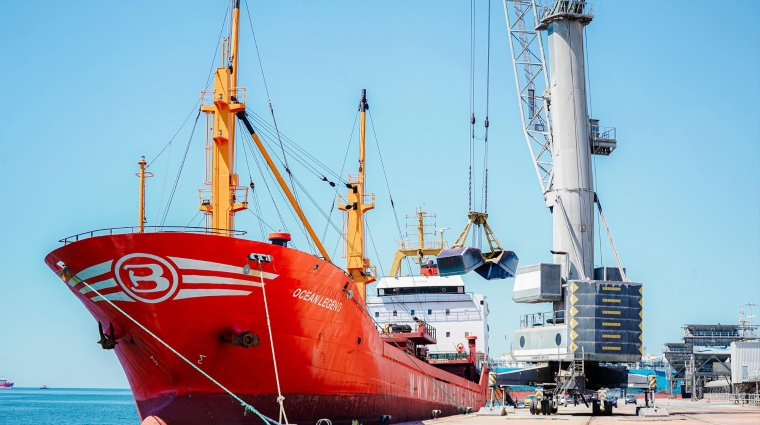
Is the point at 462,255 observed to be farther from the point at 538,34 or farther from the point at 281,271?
the point at 281,271

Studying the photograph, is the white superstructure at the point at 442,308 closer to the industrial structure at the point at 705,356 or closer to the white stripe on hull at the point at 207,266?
the white stripe on hull at the point at 207,266

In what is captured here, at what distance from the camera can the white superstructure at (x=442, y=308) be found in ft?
131

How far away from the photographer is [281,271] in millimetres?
16531

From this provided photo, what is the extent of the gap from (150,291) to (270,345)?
9.59 feet

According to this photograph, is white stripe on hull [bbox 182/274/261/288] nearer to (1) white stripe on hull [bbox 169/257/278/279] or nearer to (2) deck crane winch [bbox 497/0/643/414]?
(1) white stripe on hull [bbox 169/257/278/279]

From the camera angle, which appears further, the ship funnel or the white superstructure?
the white superstructure

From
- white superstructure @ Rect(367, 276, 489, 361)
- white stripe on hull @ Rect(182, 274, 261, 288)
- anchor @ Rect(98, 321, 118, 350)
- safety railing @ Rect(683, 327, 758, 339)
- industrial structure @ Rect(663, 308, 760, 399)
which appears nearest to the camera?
white stripe on hull @ Rect(182, 274, 261, 288)

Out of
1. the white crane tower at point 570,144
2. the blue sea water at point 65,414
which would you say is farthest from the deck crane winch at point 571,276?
the blue sea water at point 65,414

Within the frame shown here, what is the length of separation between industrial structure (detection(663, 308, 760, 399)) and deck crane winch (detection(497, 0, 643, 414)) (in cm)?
3638

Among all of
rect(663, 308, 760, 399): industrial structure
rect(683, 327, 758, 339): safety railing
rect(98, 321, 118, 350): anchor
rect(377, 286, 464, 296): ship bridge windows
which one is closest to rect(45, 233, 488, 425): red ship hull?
rect(98, 321, 118, 350): anchor

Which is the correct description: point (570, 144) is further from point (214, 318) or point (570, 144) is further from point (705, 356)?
point (705, 356)

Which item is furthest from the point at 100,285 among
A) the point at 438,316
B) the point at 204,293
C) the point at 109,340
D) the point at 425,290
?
the point at 438,316

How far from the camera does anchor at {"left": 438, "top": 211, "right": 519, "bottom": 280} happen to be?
32.3 meters

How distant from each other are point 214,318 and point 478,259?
18.7 m
